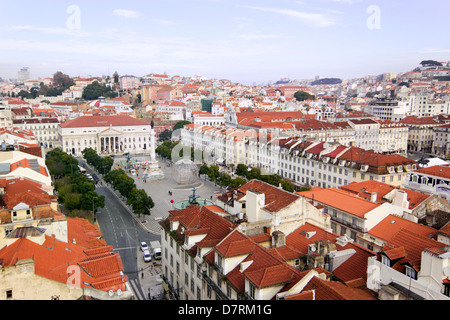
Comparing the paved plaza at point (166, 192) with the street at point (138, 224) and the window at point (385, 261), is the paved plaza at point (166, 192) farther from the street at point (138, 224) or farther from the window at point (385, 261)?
Result: the window at point (385, 261)

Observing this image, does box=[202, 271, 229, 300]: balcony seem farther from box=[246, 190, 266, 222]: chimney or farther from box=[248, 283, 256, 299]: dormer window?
box=[246, 190, 266, 222]: chimney

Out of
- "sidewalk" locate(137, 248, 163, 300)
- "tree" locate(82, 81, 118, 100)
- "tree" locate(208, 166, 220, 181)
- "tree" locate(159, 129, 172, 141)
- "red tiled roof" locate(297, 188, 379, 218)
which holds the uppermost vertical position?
"tree" locate(82, 81, 118, 100)

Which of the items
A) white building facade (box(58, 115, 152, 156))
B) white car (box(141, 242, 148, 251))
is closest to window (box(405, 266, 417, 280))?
white car (box(141, 242, 148, 251))

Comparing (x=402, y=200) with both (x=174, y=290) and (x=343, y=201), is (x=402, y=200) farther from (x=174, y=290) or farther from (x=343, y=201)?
(x=174, y=290)

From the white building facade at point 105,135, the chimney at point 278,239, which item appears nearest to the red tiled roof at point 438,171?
the chimney at point 278,239

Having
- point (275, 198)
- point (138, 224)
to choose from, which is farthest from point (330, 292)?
point (138, 224)

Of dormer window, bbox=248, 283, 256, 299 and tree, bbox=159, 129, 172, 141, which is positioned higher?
dormer window, bbox=248, 283, 256, 299

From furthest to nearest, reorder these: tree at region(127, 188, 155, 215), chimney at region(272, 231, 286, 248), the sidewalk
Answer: tree at region(127, 188, 155, 215) < the sidewalk < chimney at region(272, 231, 286, 248)
